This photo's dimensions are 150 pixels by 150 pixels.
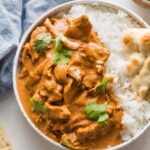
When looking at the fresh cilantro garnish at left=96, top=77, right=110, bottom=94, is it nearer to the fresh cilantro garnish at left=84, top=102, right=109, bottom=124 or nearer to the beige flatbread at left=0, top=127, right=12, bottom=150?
the fresh cilantro garnish at left=84, top=102, right=109, bottom=124

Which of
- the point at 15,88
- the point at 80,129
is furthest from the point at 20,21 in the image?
the point at 80,129

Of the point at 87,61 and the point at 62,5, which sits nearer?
the point at 87,61

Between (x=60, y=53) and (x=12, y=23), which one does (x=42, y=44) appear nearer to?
(x=60, y=53)

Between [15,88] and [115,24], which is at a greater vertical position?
[115,24]

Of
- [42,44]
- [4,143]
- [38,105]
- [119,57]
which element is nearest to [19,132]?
[4,143]

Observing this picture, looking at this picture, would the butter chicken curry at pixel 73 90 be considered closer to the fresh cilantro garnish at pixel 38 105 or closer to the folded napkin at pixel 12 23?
the fresh cilantro garnish at pixel 38 105

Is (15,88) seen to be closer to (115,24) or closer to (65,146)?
(65,146)
